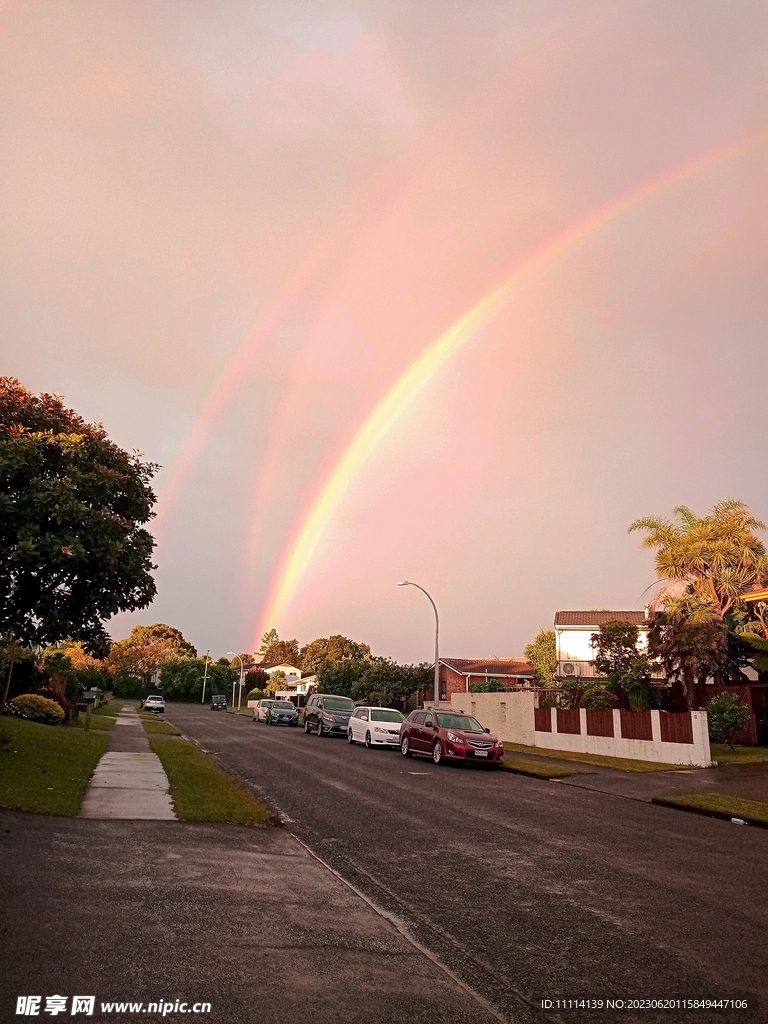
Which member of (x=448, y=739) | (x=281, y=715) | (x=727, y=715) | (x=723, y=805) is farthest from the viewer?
(x=281, y=715)

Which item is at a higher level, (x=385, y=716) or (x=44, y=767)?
(x=385, y=716)

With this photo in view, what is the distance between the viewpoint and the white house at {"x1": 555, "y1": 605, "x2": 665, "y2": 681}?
5969 centimetres

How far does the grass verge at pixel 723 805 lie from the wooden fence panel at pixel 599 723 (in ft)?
34.5

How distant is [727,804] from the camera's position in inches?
614

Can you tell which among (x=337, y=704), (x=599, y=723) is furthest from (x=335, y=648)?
(x=599, y=723)

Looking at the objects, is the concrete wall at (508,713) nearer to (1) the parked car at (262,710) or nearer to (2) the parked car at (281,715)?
(2) the parked car at (281,715)

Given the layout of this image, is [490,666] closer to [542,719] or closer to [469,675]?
[469,675]

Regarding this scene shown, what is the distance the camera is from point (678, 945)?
6.31m

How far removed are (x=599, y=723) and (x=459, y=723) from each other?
6.71 m

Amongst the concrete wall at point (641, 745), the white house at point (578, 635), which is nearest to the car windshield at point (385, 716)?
→ the concrete wall at point (641, 745)

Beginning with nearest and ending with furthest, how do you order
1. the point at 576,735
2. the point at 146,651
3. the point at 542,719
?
the point at 576,735 → the point at 542,719 → the point at 146,651

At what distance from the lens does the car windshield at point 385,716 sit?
100ft

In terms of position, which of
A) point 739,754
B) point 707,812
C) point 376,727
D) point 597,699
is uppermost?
point 597,699

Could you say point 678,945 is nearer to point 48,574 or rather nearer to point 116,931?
point 116,931
